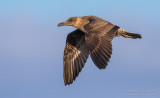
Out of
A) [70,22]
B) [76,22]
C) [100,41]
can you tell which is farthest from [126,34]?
[100,41]

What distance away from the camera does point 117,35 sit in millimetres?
16469

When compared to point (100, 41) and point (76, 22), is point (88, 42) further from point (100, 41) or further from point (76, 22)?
point (76, 22)

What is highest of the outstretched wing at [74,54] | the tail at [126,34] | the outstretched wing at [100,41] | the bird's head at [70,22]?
the outstretched wing at [100,41]

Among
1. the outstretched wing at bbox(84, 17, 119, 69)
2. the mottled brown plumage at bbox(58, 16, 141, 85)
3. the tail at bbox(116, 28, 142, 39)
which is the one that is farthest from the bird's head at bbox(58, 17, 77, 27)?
the tail at bbox(116, 28, 142, 39)

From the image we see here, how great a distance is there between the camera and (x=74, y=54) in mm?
17984

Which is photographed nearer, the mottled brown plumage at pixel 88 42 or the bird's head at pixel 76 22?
the mottled brown plumage at pixel 88 42

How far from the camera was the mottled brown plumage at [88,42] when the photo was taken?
14.4 meters

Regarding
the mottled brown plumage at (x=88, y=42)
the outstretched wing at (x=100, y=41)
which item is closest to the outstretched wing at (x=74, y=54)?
the mottled brown plumage at (x=88, y=42)

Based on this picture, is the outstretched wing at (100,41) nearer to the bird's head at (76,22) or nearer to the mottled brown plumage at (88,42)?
the mottled brown plumage at (88,42)

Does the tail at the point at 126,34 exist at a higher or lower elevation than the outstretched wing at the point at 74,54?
higher

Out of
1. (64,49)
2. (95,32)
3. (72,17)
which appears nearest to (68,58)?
(64,49)

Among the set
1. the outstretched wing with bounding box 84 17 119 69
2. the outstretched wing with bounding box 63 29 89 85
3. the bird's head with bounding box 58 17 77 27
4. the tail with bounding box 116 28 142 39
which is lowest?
the outstretched wing with bounding box 63 29 89 85

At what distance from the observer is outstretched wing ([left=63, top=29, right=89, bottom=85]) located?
17422 mm

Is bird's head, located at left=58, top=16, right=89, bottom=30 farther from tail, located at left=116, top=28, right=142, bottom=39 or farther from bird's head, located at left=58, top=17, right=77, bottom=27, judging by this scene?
tail, located at left=116, top=28, right=142, bottom=39
